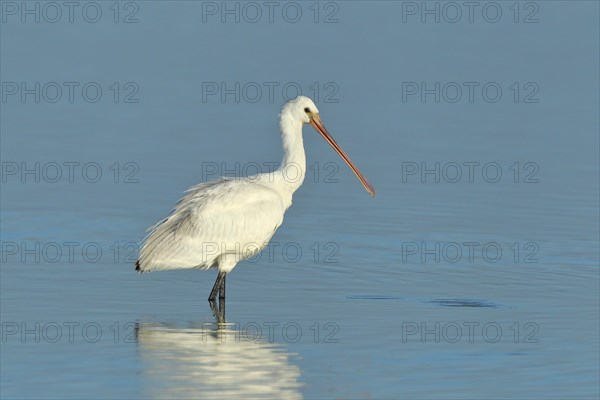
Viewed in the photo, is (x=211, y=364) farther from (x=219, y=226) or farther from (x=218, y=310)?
(x=219, y=226)

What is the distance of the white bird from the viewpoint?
15.4 meters

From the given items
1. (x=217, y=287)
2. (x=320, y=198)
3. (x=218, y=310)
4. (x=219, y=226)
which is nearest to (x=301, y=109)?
(x=219, y=226)

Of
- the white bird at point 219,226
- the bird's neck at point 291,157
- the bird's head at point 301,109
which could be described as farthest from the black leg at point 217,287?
the bird's head at point 301,109

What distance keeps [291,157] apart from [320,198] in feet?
13.5

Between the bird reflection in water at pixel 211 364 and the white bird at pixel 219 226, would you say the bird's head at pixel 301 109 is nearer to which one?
the white bird at pixel 219 226

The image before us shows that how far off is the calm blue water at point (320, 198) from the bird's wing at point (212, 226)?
45 centimetres

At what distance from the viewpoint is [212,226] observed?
15586 millimetres

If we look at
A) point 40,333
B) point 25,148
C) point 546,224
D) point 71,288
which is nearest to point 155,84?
point 25,148

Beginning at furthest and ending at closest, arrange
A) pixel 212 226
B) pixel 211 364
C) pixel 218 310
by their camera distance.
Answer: pixel 212 226 → pixel 218 310 → pixel 211 364

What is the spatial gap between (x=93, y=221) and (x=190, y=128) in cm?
549

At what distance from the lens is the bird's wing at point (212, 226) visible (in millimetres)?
15414

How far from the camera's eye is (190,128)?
23.8 metres

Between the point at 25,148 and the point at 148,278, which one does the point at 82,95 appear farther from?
the point at 148,278

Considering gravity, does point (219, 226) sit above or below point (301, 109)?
below
